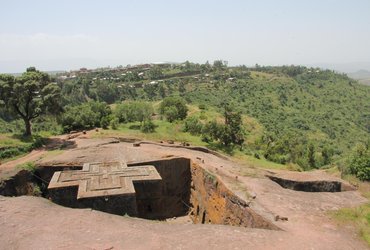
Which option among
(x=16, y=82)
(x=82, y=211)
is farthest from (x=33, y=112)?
(x=82, y=211)

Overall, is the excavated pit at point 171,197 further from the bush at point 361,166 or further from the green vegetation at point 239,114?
the bush at point 361,166

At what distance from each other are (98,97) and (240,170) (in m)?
46.5

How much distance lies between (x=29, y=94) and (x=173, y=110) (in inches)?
507

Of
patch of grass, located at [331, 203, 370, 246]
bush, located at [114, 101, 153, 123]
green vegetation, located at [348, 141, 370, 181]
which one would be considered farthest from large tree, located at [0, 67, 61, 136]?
green vegetation, located at [348, 141, 370, 181]

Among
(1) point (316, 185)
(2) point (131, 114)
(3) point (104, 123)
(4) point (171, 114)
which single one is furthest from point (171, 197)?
(4) point (171, 114)

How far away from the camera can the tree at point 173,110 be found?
1197 inches

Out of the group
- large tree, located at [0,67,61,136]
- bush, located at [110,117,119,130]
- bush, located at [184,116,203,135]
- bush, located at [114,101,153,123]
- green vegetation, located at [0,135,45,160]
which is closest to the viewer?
green vegetation, located at [0,135,45,160]

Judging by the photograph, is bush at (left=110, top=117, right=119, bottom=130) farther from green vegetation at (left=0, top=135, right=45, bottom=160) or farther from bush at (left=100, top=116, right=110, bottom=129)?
green vegetation at (left=0, top=135, right=45, bottom=160)

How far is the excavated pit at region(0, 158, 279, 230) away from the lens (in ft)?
35.9

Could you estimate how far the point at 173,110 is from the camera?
101ft

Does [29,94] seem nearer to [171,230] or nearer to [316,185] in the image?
[171,230]

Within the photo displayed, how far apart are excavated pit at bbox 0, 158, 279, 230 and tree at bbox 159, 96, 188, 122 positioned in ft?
45.2

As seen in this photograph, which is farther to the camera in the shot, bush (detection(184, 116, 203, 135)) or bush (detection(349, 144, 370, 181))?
bush (detection(184, 116, 203, 135))

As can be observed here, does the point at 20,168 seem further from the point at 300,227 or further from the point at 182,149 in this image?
the point at 300,227
